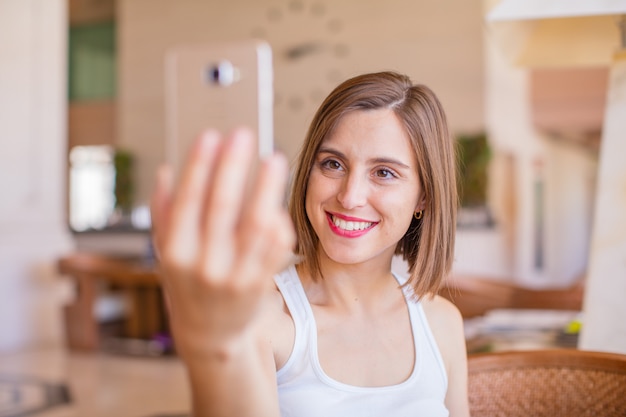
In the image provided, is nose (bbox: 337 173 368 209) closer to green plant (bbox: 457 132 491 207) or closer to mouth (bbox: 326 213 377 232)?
mouth (bbox: 326 213 377 232)

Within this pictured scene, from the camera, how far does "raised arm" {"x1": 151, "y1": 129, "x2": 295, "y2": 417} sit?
495 mm

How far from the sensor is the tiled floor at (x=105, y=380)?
363 cm

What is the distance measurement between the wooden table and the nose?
4.58 meters

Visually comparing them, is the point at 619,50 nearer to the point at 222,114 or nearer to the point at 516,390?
the point at 516,390

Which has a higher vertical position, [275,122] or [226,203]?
[226,203]

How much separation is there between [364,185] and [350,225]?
0.07 meters

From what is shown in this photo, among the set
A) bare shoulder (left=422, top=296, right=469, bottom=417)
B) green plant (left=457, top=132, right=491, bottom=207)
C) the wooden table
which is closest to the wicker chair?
bare shoulder (left=422, top=296, right=469, bottom=417)

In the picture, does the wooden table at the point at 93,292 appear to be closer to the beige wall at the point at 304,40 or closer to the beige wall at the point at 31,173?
the beige wall at the point at 31,173

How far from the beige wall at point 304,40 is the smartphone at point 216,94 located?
1.75m

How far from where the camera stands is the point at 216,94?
5.88 m

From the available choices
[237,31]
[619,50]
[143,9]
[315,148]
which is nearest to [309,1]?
[237,31]

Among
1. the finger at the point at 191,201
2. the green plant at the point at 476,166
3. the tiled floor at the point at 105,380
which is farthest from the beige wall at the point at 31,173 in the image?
the finger at the point at 191,201

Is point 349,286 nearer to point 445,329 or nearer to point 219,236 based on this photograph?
point 445,329

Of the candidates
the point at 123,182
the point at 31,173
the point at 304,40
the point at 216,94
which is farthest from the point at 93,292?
the point at 304,40
